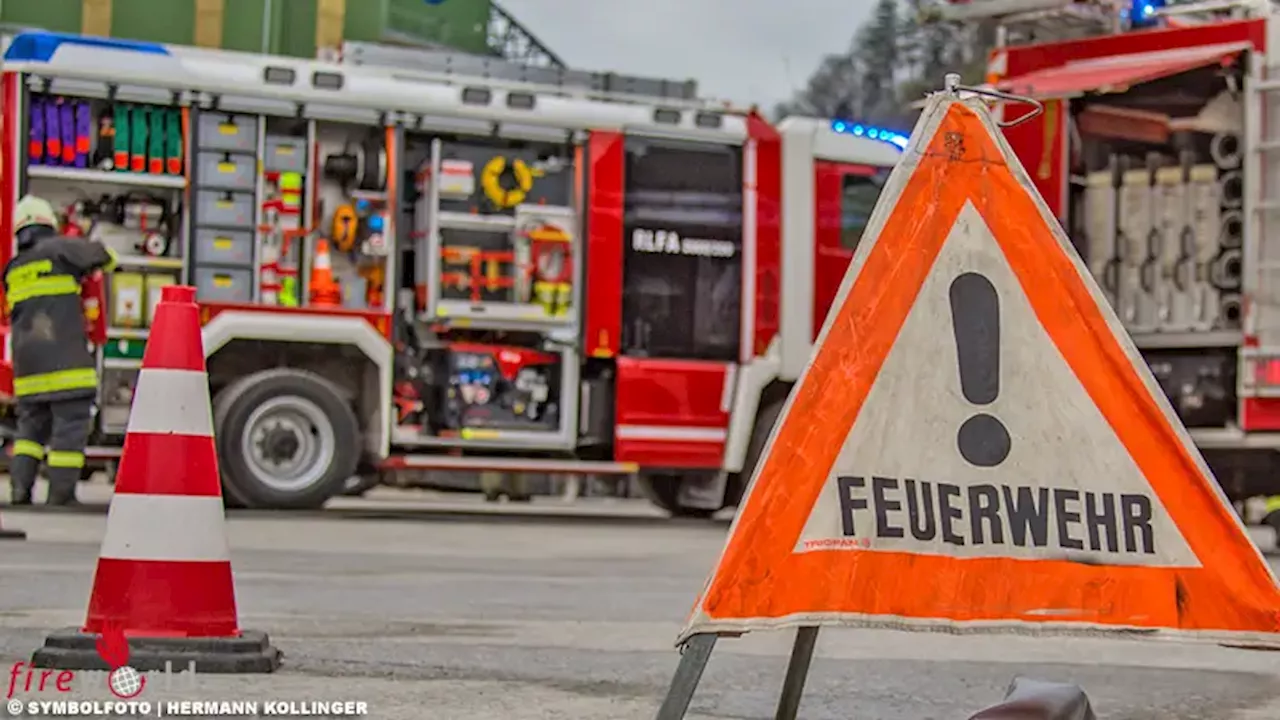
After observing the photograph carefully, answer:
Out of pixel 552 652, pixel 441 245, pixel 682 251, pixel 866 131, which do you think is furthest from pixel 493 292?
pixel 552 652

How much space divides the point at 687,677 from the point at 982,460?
2.24ft

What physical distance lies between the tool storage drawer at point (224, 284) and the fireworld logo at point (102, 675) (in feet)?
26.6

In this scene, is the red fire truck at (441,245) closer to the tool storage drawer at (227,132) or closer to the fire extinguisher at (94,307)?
the tool storage drawer at (227,132)

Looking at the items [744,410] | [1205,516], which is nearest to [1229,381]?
[744,410]

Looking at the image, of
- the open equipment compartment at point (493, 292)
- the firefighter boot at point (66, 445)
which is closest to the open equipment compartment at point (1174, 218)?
the open equipment compartment at point (493, 292)

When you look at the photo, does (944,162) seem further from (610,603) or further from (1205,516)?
(610,603)

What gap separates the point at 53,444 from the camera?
1156cm

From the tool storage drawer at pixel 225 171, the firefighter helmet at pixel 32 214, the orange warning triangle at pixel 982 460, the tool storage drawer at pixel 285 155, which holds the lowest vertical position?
the orange warning triangle at pixel 982 460

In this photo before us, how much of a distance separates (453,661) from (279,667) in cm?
53

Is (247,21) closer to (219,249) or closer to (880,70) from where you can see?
(219,249)

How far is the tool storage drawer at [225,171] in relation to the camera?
1281cm

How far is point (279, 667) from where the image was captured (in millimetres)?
4914

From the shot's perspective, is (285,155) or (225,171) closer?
(225,171)

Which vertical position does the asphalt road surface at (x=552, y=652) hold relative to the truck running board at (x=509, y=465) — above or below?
below
